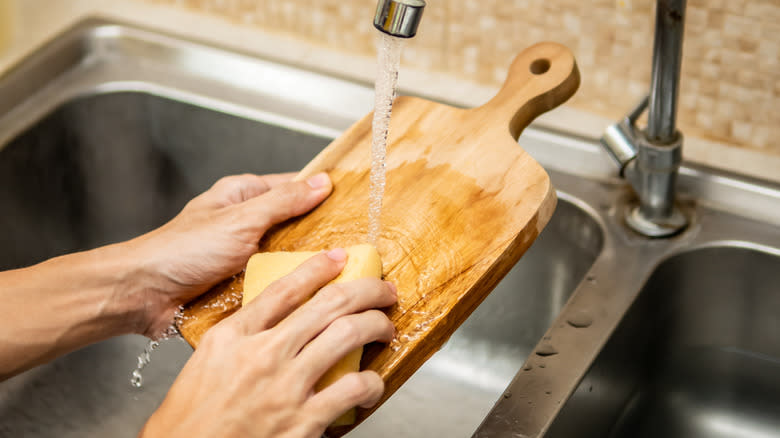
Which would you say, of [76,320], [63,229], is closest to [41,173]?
[63,229]

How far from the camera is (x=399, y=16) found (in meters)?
0.59

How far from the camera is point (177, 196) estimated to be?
1.17 metres

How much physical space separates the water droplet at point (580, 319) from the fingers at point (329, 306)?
0.66ft

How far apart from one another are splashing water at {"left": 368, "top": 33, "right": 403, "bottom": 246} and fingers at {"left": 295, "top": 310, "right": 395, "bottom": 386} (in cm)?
12

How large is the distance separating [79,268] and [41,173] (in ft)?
1.09

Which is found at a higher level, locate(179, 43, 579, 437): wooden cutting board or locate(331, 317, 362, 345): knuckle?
locate(179, 43, 579, 437): wooden cutting board

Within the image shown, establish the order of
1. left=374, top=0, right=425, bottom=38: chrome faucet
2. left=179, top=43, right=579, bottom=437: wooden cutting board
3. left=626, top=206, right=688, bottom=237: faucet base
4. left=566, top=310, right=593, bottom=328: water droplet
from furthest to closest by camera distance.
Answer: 1. left=626, top=206, right=688, bottom=237: faucet base
2. left=566, top=310, right=593, bottom=328: water droplet
3. left=179, top=43, right=579, bottom=437: wooden cutting board
4. left=374, top=0, right=425, bottom=38: chrome faucet

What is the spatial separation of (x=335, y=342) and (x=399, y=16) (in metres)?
0.24

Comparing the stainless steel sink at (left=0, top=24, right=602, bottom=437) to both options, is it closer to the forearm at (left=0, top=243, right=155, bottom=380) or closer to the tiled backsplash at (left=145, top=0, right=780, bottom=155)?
the tiled backsplash at (left=145, top=0, right=780, bottom=155)

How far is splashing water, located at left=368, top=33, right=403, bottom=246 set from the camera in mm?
671

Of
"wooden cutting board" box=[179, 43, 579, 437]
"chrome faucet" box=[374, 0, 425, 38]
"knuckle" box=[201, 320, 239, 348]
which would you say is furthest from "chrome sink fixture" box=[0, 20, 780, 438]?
"chrome faucet" box=[374, 0, 425, 38]

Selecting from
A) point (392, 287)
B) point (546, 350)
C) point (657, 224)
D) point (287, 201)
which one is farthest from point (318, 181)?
point (657, 224)

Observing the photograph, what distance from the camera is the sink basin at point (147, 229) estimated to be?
0.98m

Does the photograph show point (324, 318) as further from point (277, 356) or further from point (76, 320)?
point (76, 320)
